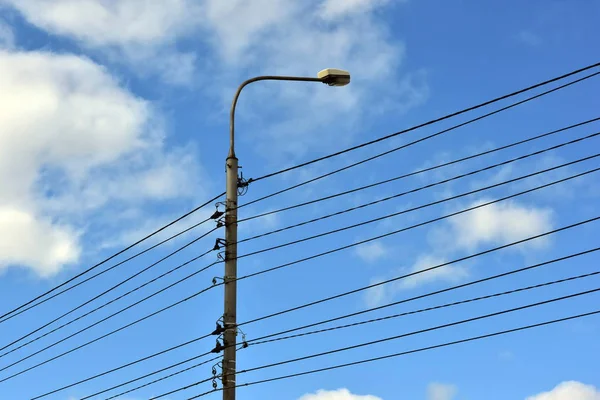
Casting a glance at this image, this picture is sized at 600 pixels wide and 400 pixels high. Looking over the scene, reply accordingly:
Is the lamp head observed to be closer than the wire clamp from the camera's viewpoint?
No

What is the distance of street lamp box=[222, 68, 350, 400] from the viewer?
16156 mm

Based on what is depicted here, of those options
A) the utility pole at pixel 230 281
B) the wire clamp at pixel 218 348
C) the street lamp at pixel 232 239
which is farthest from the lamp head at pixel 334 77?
the wire clamp at pixel 218 348

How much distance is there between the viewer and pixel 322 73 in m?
Result: 18.0

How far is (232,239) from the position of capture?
675 inches

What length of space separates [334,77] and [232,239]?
4.00 meters

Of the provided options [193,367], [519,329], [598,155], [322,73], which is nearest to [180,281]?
[193,367]

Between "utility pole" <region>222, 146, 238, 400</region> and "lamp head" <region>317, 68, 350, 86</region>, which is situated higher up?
"lamp head" <region>317, 68, 350, 86</region>

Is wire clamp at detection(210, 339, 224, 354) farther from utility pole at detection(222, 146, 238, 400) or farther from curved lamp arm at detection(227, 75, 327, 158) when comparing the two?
curved lamp arm at detection(227, 75, 327, 158)

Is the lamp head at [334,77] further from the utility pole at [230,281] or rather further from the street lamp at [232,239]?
the utility pole at [230,281]

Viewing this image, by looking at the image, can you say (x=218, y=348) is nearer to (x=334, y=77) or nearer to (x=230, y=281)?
(x=230, y=281)

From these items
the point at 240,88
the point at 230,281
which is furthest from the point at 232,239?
the point at 240,88

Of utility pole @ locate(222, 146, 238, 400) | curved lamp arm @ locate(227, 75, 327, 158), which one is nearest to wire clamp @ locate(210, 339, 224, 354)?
utility pole @ locate(222, 146, 238, 400)

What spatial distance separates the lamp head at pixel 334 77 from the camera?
1798 centimetres

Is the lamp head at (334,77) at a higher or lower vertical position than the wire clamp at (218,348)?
higher
